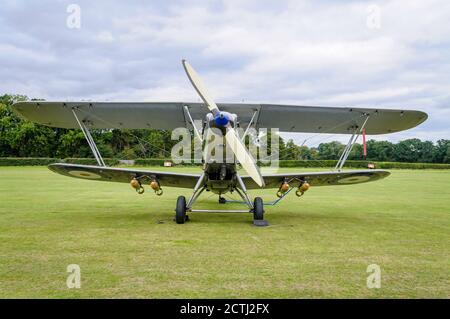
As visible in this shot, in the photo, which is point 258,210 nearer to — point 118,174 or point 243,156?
point 243,156

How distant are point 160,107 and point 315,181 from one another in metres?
4.42

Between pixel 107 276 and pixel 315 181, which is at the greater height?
pixel 315 181

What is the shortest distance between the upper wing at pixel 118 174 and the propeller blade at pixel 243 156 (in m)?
2.33

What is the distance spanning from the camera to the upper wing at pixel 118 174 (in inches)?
366

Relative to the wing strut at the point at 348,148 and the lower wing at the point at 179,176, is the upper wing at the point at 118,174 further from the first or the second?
the wing strut at the point at 348,148

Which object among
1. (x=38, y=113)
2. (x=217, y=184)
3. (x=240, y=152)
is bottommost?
(x=217, y=184)

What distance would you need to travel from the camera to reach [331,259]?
228 inches

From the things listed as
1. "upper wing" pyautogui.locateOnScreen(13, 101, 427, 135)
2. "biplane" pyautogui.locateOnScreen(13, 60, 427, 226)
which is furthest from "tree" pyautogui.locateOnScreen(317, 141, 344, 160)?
"biplane" pyautogui.locateOnScreen(13, 60, 427, 226)

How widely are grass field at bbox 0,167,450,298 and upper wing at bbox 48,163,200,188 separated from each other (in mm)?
990

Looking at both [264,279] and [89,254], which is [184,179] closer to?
[89,254]

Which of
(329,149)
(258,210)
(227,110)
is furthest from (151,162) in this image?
(258,210)

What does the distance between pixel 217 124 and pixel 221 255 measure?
3.06 meters

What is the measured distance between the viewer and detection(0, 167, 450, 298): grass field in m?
4.35
